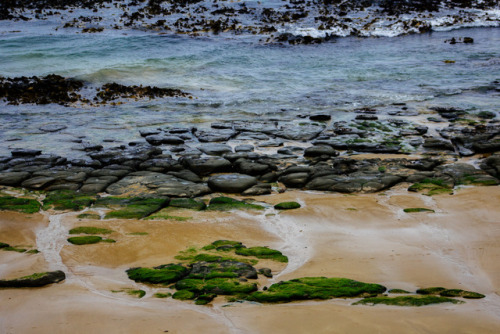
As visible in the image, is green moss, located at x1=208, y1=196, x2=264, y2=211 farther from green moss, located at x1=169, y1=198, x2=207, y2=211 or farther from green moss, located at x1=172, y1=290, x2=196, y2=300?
green moss, located at x1=172, y1=290, x2=196, y2=300

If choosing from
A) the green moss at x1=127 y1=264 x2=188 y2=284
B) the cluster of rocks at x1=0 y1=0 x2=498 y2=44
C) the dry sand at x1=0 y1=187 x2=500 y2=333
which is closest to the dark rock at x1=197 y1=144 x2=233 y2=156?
the dry sand at x1=0 y1=187 x2=500 y2=333

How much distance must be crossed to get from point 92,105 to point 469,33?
73.4 feet

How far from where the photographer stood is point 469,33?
2683 centimetres

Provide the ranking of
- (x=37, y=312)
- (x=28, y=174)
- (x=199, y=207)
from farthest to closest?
(x=28, y=174)
(x=199, y=207)
(x=37, y=312)

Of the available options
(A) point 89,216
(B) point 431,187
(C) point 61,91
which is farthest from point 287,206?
(C) point 61,91

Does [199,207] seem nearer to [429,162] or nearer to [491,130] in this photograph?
[429,162]

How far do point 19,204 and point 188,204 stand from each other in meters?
2.66

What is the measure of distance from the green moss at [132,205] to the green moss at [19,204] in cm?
96

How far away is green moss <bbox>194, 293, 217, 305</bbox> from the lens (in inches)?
163

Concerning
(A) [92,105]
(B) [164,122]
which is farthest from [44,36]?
(B) [164,122]

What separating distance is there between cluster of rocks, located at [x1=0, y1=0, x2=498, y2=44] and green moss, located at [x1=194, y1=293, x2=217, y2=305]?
22.6 metres

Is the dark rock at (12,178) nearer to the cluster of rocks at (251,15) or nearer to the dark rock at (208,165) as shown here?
the dark rock at (208,165)

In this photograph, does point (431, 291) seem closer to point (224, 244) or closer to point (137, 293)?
point (224, 244)

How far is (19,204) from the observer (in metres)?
7.21
